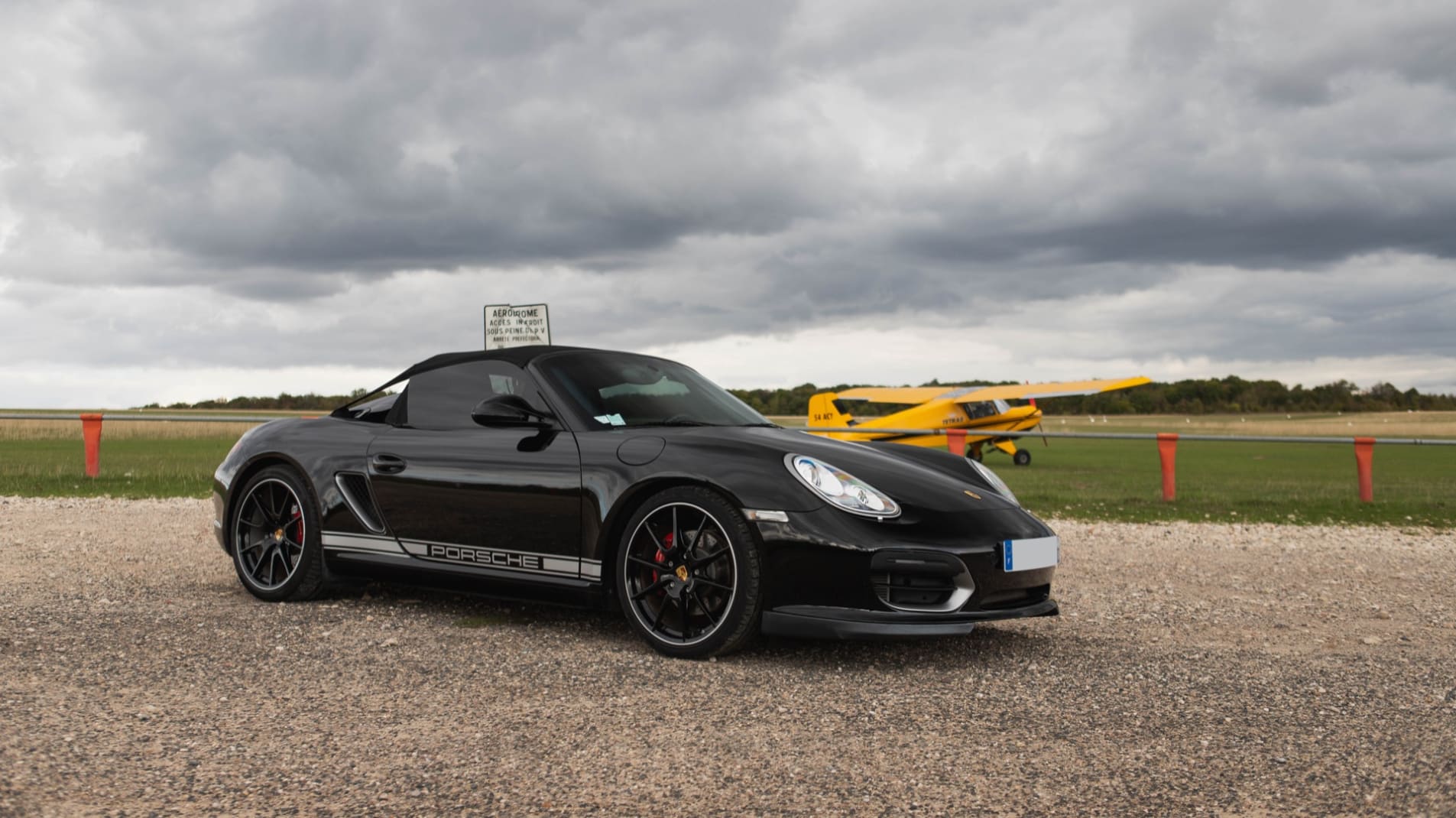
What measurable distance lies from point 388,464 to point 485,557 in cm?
79

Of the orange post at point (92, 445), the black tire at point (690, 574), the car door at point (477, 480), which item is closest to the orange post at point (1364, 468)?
the black tire at point (690, 574)

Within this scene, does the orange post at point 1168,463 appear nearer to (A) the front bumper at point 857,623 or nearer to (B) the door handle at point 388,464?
(A) the front bumper at point 857,623

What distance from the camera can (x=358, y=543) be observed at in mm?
5641

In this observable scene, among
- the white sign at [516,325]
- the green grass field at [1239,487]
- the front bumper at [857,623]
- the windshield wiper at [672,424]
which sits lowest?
the green grass field at [1239,487]

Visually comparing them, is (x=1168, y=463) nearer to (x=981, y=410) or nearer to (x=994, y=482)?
(x=994, y=482)

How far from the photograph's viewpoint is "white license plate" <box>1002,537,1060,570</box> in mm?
4531

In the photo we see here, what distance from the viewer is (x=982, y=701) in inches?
159

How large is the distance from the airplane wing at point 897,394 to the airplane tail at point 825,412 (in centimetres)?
71

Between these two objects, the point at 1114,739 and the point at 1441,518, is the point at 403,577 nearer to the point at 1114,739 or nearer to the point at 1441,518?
the point at 1114,739

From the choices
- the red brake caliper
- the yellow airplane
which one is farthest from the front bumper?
the yellow airplane

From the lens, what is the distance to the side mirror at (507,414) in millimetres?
4930

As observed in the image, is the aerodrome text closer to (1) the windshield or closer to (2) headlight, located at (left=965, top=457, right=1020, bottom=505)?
(1) the windshield

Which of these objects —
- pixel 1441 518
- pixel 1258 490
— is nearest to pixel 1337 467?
pixel 1258 490

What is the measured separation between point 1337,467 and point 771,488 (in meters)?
30.6
